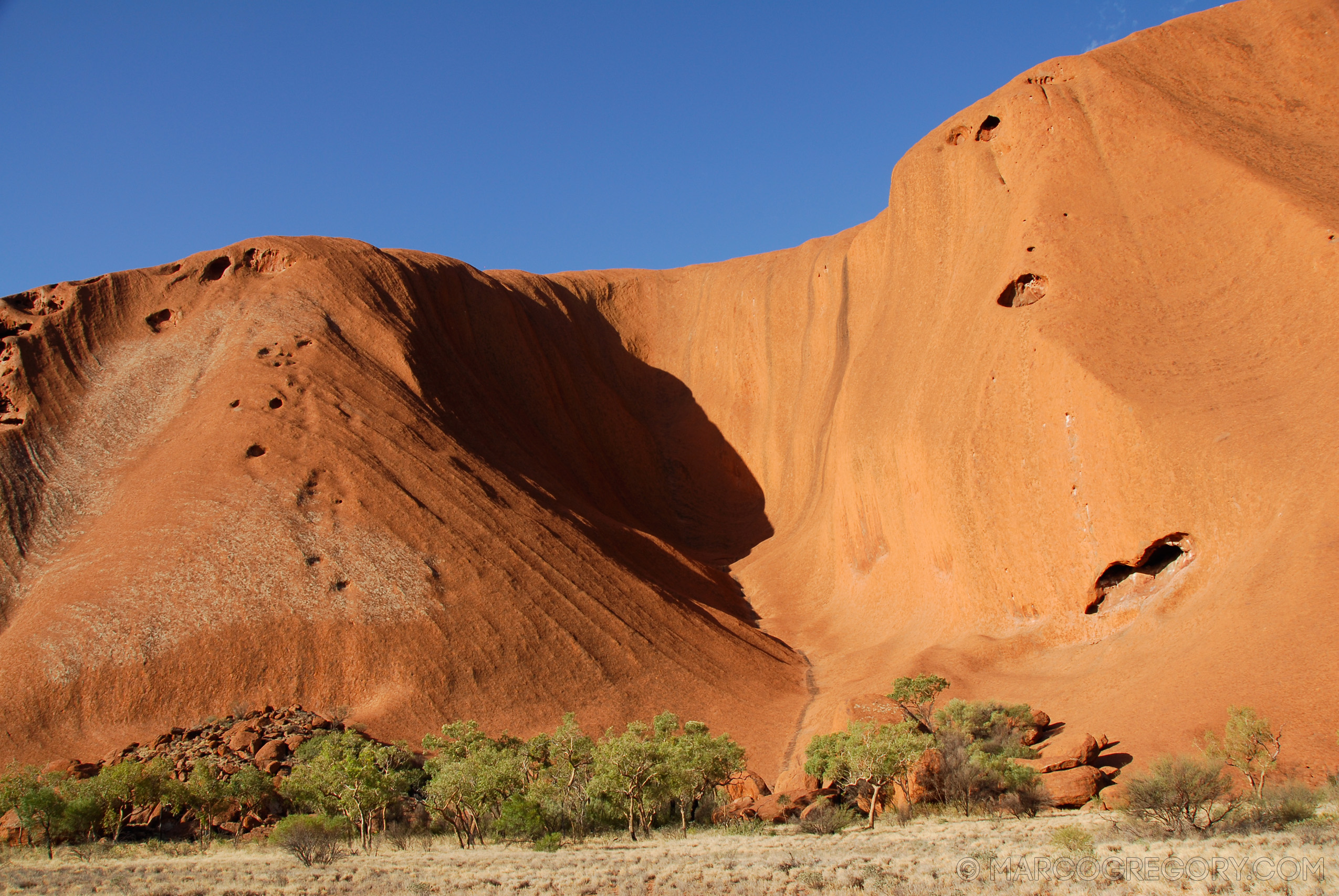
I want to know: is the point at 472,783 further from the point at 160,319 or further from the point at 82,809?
the point at 160,319

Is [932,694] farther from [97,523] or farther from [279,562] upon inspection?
[97,523]

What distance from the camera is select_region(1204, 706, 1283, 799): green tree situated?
1388cm

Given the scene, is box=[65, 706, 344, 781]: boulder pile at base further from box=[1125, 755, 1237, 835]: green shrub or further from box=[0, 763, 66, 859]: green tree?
box=[1125, 755, 1237, 835]: green shrub

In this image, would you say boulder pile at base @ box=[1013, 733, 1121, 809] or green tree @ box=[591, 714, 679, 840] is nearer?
boulder pile at base @ box=[1013, 733, 1121, 809]

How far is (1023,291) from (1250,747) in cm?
1580

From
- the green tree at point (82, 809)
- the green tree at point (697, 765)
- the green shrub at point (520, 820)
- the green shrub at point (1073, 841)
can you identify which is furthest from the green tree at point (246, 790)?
the green shrub at point (1073, 841)

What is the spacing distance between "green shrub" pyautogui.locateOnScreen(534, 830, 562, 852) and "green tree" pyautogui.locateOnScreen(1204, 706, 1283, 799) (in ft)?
34.2

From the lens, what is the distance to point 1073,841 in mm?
10695

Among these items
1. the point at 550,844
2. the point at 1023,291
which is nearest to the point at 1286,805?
the point at 550,844

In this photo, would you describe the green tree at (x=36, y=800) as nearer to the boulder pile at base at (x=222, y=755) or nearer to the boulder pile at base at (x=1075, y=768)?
the boulder pile at base at (x=222, y=755)

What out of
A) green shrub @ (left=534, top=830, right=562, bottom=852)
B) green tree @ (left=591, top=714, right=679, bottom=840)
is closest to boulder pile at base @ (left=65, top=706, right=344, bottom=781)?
green shrub @ (left=534, top=830, right=562, bottom=852)

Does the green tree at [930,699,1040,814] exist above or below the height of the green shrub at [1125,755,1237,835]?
above

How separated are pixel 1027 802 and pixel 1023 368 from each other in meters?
13.1

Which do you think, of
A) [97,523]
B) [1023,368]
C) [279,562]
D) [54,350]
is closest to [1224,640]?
[1023,368]
